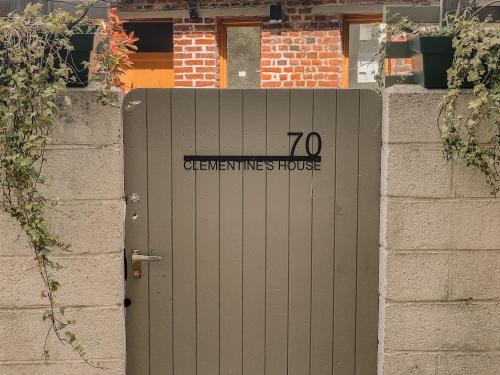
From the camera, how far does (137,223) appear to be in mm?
3652

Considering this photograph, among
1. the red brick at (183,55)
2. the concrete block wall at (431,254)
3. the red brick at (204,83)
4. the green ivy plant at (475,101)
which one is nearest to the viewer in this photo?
the green ivy plant at (475,101)

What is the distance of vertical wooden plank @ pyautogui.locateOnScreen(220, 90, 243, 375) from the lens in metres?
3.65

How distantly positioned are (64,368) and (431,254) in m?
2.08

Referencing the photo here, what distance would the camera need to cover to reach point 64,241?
3496 mm

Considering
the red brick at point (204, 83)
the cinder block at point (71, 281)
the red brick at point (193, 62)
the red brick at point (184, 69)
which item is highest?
the red brick at point (193, 62)

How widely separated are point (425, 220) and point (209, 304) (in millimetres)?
1278

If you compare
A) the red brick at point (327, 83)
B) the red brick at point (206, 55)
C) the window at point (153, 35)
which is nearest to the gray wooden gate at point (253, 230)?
the red brick at point (327, 83)

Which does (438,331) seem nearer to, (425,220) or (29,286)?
(425,220)

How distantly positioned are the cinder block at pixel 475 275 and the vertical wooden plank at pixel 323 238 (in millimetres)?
675

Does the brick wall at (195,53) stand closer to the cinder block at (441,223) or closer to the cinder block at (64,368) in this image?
the cinder block at (441,223)

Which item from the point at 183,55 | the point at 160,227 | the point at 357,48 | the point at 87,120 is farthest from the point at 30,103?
the point at 357,48

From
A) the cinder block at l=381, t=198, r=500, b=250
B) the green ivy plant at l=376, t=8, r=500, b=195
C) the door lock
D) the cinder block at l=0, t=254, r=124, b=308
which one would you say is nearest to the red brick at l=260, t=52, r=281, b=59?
the green ivy plant at l=376, t=8, r=500, b=195

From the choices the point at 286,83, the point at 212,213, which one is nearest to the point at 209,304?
the point at 212,213

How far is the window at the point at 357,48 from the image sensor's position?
27.3ft
